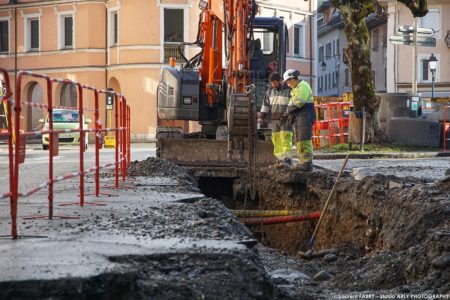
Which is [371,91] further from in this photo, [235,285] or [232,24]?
[235,285]

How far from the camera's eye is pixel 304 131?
15539mm

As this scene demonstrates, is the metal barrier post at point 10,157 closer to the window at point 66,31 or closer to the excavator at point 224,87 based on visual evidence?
the excavator at point 224,87

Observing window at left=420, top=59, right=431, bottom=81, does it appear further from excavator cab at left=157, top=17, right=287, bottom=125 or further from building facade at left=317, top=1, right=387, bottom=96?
excavator cab at left=157, top=17, right=287, bottom=125

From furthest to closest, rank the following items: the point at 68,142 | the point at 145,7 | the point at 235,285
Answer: the point at 145,7
the point at 68,142
the point at 235,285

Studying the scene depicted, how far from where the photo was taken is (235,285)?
584cm

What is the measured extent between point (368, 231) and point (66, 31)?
143ft

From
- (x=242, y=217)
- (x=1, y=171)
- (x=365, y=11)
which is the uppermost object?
(x=365, y=11)

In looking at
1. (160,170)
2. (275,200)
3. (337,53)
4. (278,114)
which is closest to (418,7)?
(278,114)

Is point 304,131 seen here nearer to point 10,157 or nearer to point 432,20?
point 10,157

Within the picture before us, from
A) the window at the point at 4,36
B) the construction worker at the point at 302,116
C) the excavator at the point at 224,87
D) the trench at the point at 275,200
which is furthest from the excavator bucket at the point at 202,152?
the window at the point at 4,36

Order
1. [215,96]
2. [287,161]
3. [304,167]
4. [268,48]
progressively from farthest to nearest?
[268,48] → [215,96] → [287,161] → [304,167]

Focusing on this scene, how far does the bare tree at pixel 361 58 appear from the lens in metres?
28.5

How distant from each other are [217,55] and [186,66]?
1895mm

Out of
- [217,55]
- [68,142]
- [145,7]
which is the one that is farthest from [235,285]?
[145,7]
